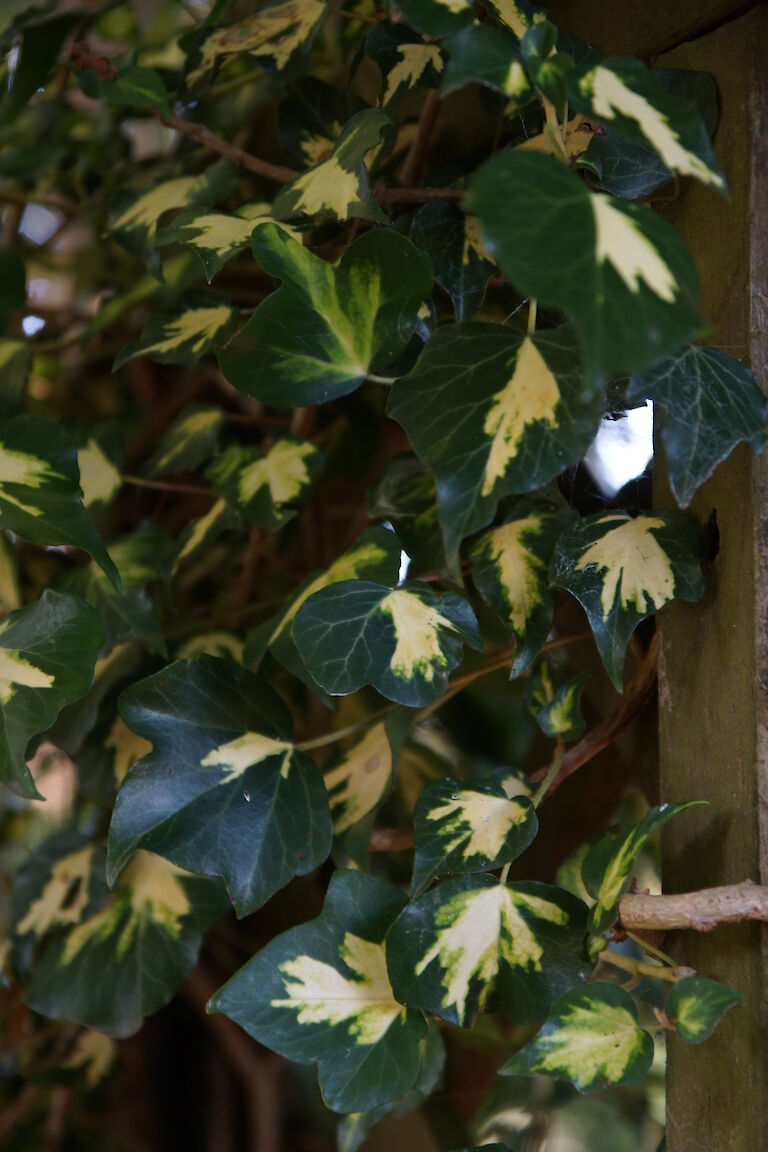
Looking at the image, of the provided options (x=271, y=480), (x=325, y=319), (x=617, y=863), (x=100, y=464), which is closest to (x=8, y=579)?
(x=100, y=464)

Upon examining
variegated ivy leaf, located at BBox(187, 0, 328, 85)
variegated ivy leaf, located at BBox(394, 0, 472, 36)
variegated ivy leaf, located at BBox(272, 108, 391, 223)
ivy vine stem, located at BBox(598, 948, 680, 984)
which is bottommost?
ivy vine stem, located at BBox(598, 948, 680, 984)

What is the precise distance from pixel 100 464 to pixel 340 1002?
38cm

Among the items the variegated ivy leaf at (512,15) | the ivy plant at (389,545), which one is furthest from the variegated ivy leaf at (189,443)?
the variegated ivy leaf at (512,15)

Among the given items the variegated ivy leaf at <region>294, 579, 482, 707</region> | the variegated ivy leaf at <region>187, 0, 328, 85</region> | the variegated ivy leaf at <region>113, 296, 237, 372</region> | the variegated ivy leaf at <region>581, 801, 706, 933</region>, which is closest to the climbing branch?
the variegated ivy leaf at <region>581, 801, 706, 933</region>

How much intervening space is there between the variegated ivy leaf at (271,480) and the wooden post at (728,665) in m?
0.22

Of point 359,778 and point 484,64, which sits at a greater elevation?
point 484,64

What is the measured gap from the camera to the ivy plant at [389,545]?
1.24 feet

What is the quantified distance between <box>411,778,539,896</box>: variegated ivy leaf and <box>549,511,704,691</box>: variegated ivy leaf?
0.08 m

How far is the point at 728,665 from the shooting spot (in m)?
0.43

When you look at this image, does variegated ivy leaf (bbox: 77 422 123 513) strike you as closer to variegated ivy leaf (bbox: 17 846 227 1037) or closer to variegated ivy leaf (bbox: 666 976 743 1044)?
variegated ivy leaf (bbox: 17 846 227 1037)

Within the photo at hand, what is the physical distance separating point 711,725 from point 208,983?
2.15ft

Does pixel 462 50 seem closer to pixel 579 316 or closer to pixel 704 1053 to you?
pixel 579 316

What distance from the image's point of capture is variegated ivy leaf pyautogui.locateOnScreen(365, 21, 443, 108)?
49 centimetres

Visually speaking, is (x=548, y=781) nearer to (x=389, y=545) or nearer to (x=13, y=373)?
(x=389, y=545)
